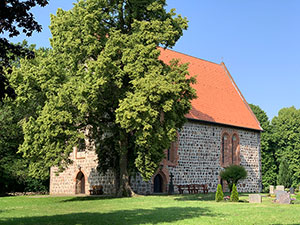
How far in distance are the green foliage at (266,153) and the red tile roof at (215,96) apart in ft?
37.2

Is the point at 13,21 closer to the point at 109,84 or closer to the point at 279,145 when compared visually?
the point at 109,84

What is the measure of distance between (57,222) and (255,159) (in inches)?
995

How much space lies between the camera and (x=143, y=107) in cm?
1788

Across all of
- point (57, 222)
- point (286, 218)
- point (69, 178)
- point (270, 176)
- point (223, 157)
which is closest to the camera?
point (57, 222)

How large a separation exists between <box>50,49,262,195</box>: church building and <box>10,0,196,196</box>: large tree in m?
3.24

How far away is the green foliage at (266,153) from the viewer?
4412 centimetres

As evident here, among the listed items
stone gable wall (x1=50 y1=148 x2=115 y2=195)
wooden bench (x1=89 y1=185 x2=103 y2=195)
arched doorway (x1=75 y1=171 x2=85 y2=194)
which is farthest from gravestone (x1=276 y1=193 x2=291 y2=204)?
arched doorway (x1=75 y1=171 x2=85 y2=194)

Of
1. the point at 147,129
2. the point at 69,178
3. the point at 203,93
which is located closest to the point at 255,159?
the point at 203,93

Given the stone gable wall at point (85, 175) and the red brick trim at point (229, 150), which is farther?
the red brick trim at point (229, 150)

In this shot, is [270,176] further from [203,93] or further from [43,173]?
[43,173]

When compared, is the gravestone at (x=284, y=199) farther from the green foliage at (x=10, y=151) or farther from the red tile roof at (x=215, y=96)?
the green foliage at (x=10, y=151)

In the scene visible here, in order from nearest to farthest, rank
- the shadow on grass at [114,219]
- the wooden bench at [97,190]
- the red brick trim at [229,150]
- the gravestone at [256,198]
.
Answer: the shadow on grass at [114,219] < the gravestone at [256,198] < the wooden bench at [97,190] < the red brick trim at [229,150]

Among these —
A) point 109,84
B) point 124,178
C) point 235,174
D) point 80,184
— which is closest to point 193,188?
point 235,174

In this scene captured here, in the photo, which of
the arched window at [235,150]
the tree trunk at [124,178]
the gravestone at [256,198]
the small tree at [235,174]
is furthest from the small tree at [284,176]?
the tree trunk at [124,178]
